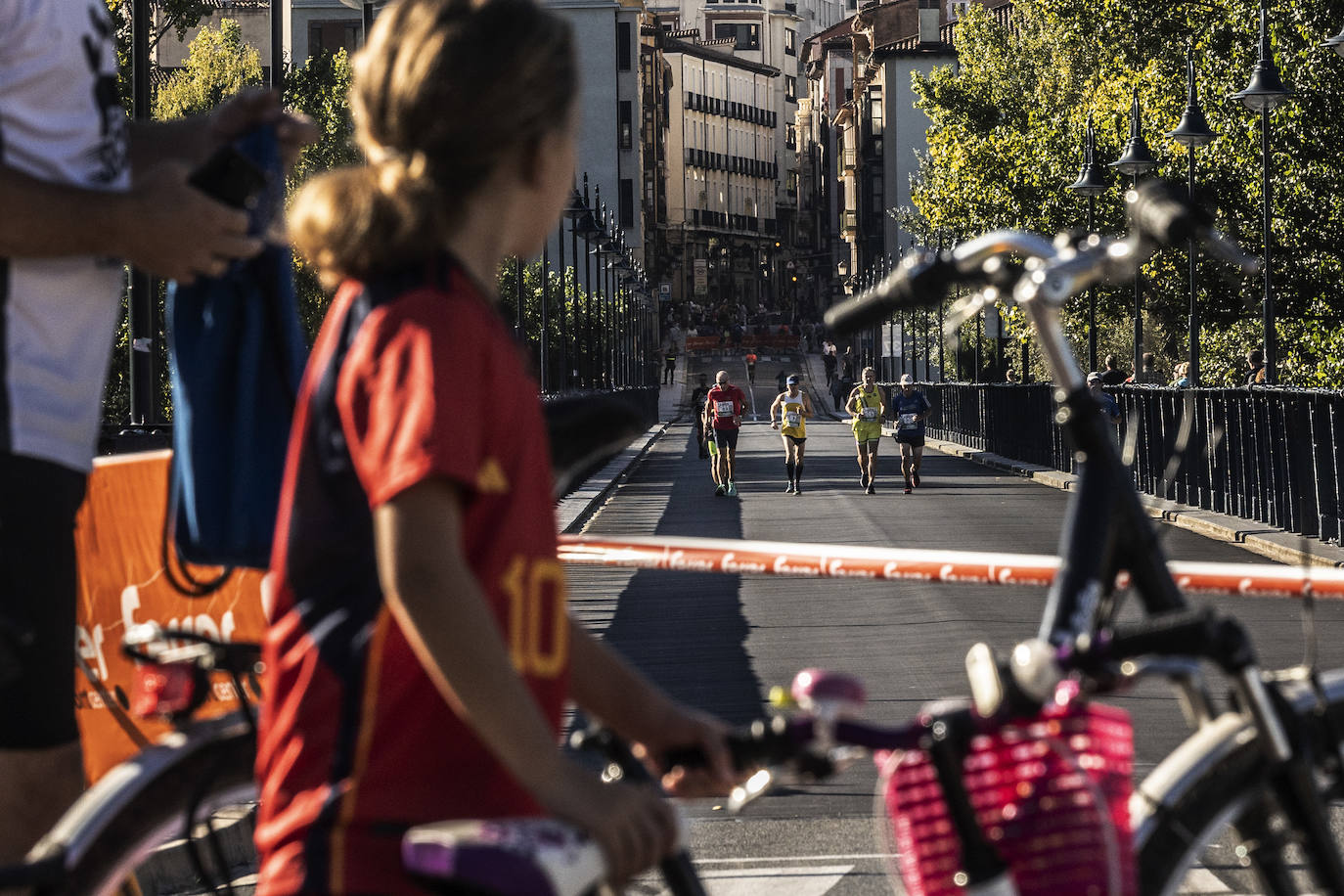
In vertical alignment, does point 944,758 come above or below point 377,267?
below

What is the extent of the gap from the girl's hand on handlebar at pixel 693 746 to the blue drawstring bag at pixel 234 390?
0.61 metres

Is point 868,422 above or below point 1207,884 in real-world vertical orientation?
above

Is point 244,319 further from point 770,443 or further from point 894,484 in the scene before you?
point 770,443

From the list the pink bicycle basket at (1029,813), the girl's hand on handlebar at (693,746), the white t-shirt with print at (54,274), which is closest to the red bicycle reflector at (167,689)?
the white t-shirt with print at (54,274)

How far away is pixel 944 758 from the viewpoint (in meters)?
2.20

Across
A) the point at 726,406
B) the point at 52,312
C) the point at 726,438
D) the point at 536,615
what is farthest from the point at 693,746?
the point at 726,406

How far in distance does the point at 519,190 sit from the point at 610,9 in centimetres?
11525

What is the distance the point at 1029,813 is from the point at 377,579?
0.73m

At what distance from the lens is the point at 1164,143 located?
1586 inches

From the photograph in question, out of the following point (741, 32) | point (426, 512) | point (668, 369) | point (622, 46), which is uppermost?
point (741, 32)

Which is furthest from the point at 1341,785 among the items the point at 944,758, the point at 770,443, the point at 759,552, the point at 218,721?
the point at 770,443

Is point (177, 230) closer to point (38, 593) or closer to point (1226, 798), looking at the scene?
point (38, 593)

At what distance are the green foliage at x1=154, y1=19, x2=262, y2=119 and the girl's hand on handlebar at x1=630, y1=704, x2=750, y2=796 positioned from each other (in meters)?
49.1

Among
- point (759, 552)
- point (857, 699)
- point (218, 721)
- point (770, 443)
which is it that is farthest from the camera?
point (770, 443)
